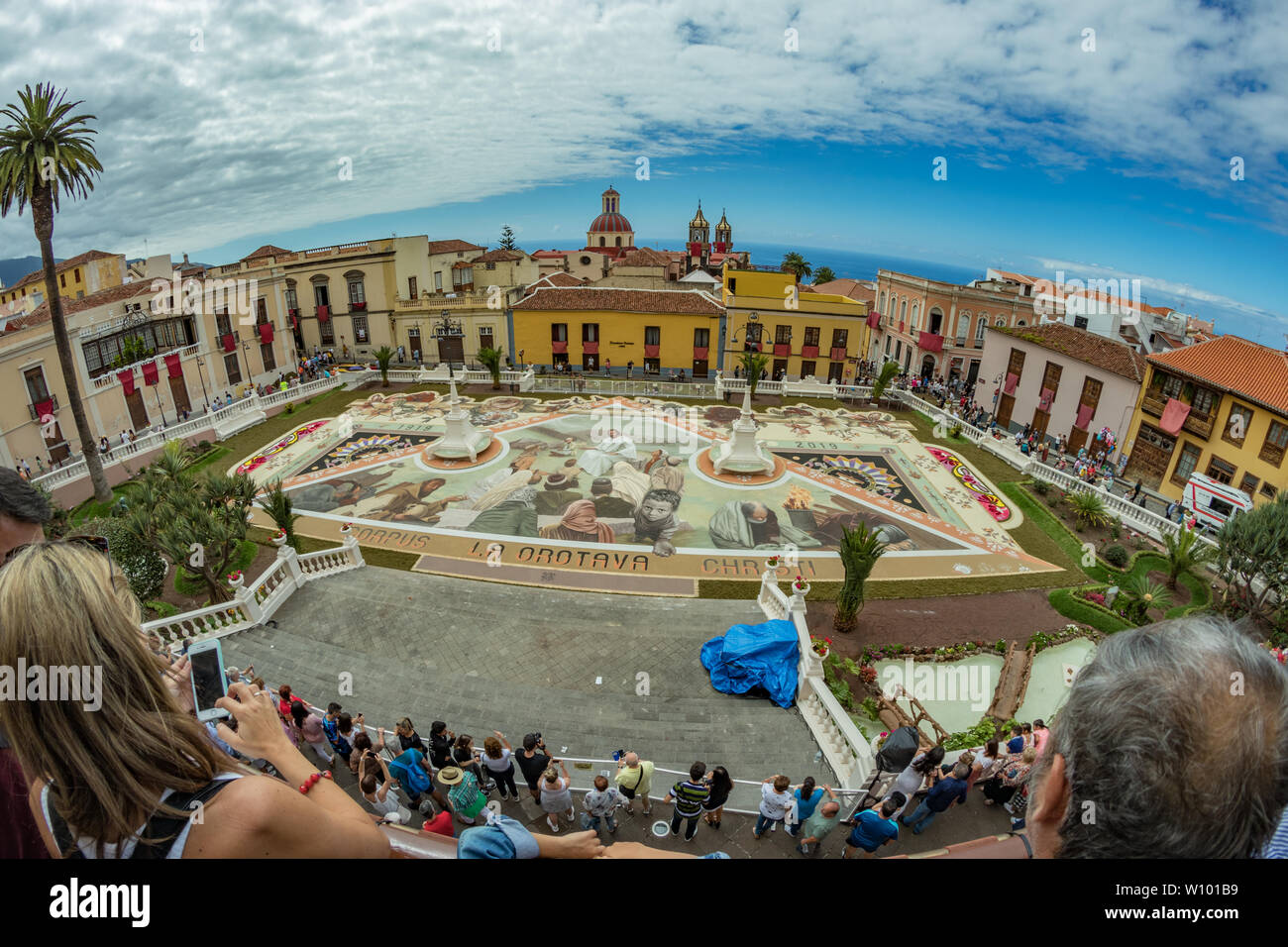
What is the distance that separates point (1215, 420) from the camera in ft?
82.4

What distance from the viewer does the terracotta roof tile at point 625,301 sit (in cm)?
4388

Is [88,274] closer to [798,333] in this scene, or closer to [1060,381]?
[798,333]

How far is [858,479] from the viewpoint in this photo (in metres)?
27.3

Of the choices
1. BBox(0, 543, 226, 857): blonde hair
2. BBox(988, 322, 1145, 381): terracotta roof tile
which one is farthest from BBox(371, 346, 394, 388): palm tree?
BBox(0, 543, 226, 857): blonde hair

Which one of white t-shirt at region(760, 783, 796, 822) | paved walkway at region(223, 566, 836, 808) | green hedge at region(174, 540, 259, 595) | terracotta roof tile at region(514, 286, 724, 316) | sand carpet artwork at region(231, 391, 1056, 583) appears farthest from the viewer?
terracotta roof tile at region(514, 286, 724, 316)

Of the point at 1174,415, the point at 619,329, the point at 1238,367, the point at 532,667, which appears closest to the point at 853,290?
the point at 619,329

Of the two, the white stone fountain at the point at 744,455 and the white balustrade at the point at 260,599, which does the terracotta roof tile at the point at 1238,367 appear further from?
the white balustrade at the point at 260,599

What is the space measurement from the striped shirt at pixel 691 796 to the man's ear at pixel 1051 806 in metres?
6.50

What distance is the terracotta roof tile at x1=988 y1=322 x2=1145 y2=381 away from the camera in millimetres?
30156

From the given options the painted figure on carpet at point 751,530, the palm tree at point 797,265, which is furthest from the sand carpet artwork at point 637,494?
the palm tree at point 797,265

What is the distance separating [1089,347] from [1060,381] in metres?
2.26

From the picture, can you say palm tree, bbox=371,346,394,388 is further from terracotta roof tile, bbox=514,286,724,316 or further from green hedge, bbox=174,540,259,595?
green hedge, bbox=174,540,259,595

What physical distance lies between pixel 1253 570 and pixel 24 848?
23.6 m

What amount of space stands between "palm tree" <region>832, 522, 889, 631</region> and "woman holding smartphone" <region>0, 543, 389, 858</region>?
49.2ft
